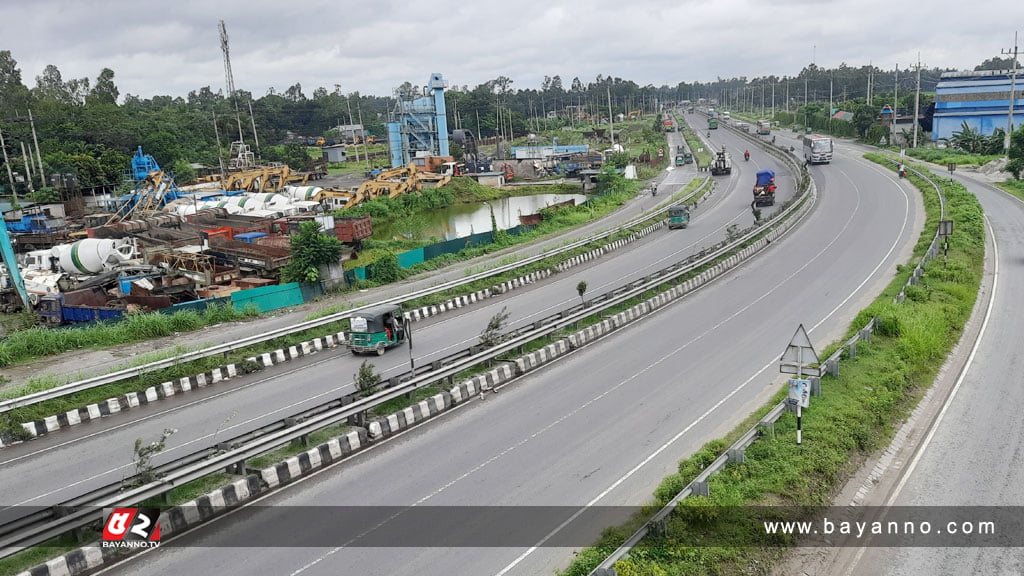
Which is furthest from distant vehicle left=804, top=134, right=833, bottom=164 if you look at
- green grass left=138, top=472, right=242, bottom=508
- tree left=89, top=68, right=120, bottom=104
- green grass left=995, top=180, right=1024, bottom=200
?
tree left=89, top=68, right=120, bottom=104

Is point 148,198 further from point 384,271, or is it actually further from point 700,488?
point 700,488

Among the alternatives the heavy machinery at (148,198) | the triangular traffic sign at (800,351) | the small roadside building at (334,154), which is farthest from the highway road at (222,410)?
the small roadside building at (334,154)

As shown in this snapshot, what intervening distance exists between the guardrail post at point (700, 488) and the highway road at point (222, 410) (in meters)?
10.4

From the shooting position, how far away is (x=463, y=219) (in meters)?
69.4

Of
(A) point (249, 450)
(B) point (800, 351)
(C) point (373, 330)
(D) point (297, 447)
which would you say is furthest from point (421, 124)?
(B) point (800, 351)

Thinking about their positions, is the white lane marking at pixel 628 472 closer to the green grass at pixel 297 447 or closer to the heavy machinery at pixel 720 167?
the green grass at pixel 297 447

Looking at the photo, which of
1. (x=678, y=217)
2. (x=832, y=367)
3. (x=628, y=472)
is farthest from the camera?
(x=678, y=217)

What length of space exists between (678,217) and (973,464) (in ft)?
110

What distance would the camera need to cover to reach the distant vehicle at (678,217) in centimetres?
4648

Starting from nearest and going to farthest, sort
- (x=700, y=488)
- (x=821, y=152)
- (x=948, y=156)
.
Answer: (x=700, y=488)
(x=948, y=156)
(x=821, y=152)

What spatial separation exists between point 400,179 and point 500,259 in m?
38.8

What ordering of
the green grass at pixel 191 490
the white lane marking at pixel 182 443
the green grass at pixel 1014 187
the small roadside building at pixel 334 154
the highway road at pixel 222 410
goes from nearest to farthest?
the green grass at pixel 191 490 < the white lane marking at pixel 182 443 < the highway road at pixel 222 410 < the green grass at pixel 1014 187 < the small roadside building at pixel 334 154

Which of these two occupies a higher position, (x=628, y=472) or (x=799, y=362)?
(x=799, y=362)

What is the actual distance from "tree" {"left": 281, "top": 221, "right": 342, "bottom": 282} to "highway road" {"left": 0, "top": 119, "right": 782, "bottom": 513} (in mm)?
6871
